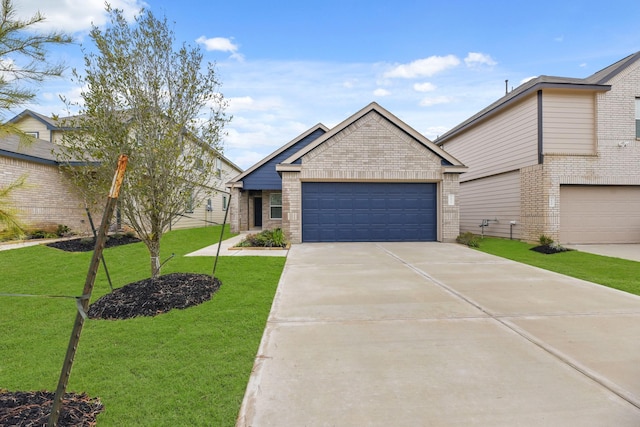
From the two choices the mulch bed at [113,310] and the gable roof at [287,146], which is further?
the gable roof at [287,146]

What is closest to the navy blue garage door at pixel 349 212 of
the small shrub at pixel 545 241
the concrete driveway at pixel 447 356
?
the small shrub at pixel 545 241

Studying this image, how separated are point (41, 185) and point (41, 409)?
48.3 ft

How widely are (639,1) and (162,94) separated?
1550 cm

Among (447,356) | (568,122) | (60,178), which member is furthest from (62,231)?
(568,122)

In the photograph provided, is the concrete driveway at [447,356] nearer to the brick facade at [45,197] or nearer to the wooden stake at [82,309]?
the wooden stake at [82,309]

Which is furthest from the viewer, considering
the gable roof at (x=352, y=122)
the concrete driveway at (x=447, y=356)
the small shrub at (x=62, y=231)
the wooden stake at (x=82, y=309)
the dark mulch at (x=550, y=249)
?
the small shrub at (x=62, y=231)

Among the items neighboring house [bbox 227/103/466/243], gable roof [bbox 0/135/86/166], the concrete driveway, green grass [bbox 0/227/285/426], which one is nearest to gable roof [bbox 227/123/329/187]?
neighboring house [bbox 227/103/466/243]

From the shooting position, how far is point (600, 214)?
1232cm

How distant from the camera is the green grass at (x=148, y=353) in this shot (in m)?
2.39

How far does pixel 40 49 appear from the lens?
421 cm

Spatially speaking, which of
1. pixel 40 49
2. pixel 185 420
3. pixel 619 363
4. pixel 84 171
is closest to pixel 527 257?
pixel 619 363

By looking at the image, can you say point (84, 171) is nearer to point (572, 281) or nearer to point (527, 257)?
point (572, 281)

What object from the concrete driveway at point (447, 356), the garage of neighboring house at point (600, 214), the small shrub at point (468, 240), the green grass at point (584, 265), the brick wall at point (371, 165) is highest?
the brick wall at point (371, 165)

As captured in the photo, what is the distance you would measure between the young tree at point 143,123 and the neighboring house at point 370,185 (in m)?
7.18
